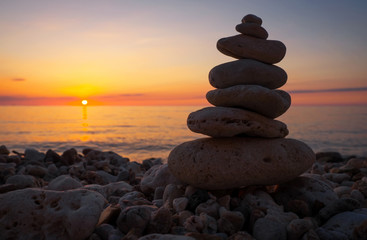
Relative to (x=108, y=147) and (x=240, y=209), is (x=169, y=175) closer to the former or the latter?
(x=240, y=209)

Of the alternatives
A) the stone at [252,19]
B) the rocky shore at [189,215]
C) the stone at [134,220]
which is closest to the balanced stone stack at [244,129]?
the stone at [252,19]

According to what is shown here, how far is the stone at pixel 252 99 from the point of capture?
191 inches

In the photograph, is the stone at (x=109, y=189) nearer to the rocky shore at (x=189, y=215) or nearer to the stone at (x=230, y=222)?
the rocky shore at (x=189, y=215)

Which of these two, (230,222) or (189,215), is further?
(189,215)

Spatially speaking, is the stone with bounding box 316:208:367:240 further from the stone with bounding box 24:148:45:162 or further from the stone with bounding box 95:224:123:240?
the stone with bounding box 24:148:45:162

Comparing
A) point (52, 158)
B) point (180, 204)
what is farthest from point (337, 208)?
point (52, 158)

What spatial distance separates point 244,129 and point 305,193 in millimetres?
1456

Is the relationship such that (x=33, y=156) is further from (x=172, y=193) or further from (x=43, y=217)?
(x=43, y=217)

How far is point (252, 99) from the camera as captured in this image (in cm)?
490

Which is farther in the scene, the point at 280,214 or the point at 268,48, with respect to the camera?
the point at 268,48

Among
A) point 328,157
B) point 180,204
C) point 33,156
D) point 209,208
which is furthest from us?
point 328,157

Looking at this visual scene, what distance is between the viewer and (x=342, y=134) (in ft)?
84.8

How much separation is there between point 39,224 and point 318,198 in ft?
13.2

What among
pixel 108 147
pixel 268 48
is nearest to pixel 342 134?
pixel 108 147
